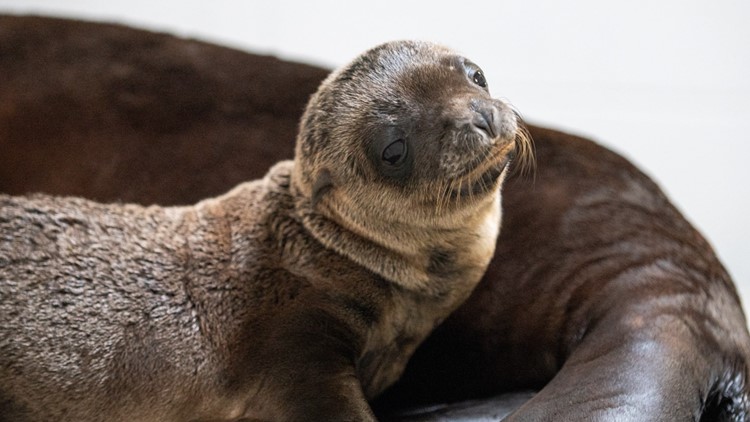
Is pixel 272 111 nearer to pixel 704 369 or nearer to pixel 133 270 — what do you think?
pixel 133 270

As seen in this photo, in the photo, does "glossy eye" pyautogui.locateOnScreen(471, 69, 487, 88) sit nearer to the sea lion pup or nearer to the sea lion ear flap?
the sea lion pup

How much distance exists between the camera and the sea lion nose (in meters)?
2.00

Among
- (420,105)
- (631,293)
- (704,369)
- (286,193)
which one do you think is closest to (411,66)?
(420,105)

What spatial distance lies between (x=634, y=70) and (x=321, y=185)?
8.17 feet

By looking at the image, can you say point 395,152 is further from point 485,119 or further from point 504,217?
point 504,217

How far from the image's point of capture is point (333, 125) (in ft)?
→ 7.06

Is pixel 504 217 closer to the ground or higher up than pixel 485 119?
closer to the ground

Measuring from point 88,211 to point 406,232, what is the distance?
2.13 feet

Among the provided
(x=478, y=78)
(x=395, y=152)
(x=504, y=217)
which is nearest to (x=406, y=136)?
(x=395, y=152)

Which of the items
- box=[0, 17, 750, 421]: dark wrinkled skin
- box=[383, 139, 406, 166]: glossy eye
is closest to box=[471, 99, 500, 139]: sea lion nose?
box=[383, 139, 406, 166]: glossy eye

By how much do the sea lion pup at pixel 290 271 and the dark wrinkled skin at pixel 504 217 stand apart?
18cm

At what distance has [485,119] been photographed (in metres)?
2.01

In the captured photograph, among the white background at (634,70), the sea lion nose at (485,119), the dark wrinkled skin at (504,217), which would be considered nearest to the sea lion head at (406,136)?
the sea lion nose at (485,119)

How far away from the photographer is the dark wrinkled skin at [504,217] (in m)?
2.11
